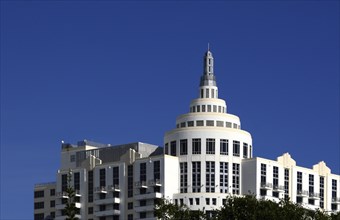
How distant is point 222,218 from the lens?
19988 centimetres

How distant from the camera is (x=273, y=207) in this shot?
199 m

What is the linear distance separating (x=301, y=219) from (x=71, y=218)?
4764cm

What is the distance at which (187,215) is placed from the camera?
198 meters

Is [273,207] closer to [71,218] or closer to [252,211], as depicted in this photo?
[252,211]

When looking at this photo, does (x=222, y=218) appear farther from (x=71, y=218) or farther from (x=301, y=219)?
(x=71, y=218)

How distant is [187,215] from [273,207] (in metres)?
14.0

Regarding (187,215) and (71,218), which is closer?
(71,218)

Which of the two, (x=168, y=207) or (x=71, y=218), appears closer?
(x=71, y=218)

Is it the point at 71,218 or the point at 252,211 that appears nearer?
the point at 71,218

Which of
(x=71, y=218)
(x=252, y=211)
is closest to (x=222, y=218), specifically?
(x=252, y=211)

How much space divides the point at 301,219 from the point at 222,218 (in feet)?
41.9

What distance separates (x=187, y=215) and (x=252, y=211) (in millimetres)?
10815

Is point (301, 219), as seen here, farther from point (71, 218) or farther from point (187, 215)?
point (71, 218)

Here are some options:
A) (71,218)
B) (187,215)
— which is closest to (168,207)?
(187,215)
